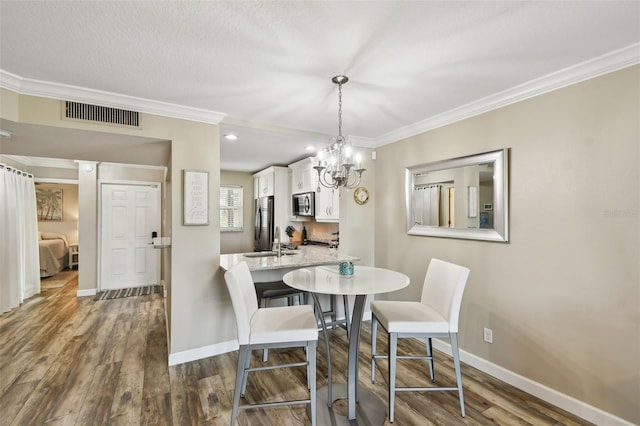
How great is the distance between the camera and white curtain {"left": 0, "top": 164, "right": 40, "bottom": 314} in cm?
403

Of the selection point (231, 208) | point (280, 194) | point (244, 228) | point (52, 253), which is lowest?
point (52, 253)

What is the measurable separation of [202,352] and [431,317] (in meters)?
2.14

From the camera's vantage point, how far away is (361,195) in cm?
366

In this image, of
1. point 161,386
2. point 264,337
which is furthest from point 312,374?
point 161,386

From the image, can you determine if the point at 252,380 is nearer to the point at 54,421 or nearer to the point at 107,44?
the point at 54,421

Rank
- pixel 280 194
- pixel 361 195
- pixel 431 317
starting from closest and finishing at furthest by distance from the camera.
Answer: pixel 431 317
pixel 361 195
pixel 280 194

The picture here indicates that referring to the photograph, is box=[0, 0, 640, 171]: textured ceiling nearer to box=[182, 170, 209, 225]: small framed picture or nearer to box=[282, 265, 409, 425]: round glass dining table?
box=[182, 170, 209, 225]: small framed picture

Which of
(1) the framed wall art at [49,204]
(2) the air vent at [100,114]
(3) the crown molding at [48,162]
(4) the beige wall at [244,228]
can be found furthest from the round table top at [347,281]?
(1) the framed wall art at [49,204]

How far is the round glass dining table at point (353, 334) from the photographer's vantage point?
1.84m

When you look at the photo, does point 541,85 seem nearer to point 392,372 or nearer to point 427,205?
point 427,205

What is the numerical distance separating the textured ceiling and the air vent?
19 centimetres

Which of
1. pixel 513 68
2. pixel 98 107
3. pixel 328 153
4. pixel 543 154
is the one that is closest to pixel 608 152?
pixel 543 154

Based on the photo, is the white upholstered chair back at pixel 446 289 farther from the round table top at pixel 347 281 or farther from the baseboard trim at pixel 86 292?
the baseboard trim at pixel 86 292

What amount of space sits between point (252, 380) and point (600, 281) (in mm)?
2612
